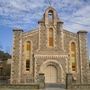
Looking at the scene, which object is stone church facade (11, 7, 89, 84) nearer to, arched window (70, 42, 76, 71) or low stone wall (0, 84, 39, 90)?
arched window (70, 42, 76, 71)

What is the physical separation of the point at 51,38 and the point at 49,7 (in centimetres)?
411

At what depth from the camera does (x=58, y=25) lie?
36000 mm

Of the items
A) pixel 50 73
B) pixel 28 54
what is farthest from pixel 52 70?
pixel 28 54

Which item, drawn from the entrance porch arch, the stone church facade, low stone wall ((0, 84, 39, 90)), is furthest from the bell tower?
low stone wall ((0, 84, 39, 90))

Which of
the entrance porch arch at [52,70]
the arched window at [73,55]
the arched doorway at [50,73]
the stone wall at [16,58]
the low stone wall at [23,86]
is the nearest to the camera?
the low stone wall at [23,86]

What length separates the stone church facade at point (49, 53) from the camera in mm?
34656

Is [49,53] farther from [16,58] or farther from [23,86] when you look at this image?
[23,86]

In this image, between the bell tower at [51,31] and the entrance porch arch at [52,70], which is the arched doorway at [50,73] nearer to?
the entrance porch arch at [52,70]

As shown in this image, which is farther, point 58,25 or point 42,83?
point 58,25

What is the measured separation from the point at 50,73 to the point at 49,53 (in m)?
2.55

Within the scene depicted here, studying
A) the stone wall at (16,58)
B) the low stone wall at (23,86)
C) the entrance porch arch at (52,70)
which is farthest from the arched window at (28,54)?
the low stone wall at (23,86)

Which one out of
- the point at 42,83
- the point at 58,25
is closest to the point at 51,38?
the point at 58,25

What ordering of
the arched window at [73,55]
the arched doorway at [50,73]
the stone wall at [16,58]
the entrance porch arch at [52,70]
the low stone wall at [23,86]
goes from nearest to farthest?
the low stone wall at [23,86] → the stone wall at [16,58] → the entrance porch arch at [52,70] → the arched doorway at [50,73] → the arched window at [73,55]

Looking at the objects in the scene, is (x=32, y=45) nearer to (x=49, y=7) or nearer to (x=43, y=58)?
(x=43, y=58)
